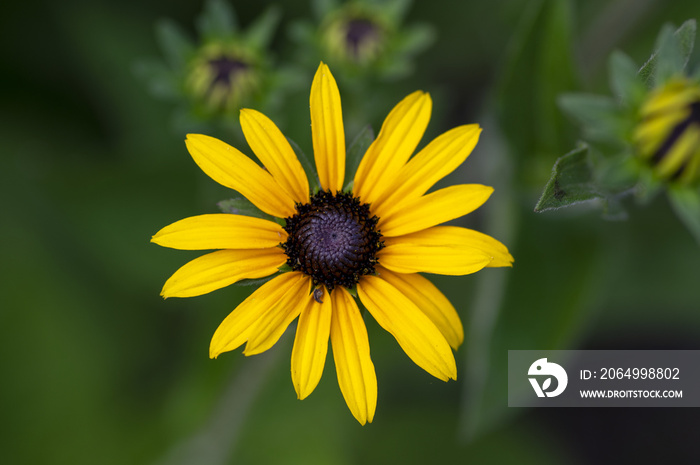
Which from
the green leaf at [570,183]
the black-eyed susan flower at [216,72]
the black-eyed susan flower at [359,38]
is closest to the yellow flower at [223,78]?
the black-eyed susan flower at [216,72]

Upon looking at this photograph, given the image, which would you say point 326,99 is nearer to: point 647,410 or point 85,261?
point 85,261

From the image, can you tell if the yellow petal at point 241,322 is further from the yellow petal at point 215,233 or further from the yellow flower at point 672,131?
the yellow flower at point 672,131

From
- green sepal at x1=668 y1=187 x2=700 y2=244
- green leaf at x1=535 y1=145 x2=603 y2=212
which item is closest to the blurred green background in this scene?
green leaf at x1=535 y1=145 x2=603 y2=212

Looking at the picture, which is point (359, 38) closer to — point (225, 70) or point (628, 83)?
point (225, 70)

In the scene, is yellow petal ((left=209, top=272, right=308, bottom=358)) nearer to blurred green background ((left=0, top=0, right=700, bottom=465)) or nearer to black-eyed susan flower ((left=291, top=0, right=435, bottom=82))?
blurred green background ((left=0, top=0, right=700, bottom=465))

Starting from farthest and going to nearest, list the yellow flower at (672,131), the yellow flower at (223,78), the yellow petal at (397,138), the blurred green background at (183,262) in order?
1. the blurred green background at (183,262)
2. the yellow flower at (223,78)
3. the yellow petal at (397,138)
4. the yellow flower at (672,131)

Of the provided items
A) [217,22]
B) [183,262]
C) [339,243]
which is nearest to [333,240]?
[339,243]
